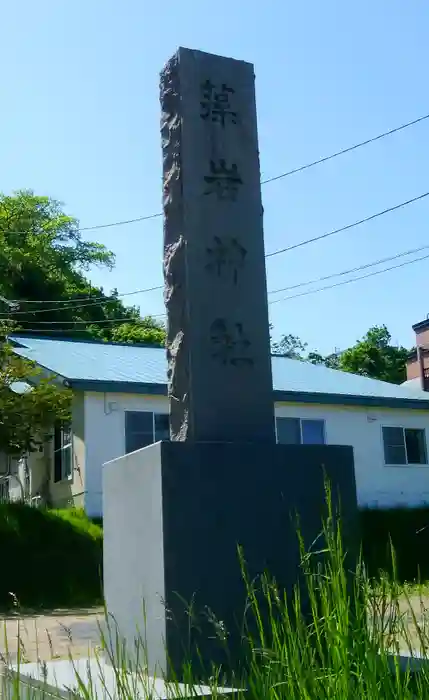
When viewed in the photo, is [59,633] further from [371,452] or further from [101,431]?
[371,452]

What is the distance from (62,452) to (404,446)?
8.08m

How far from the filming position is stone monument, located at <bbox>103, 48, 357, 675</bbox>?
372 cm

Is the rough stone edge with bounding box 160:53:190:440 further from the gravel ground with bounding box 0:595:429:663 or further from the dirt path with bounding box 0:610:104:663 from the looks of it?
the dirt path with bounding box 0:610:104:663

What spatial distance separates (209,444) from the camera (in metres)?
3.91

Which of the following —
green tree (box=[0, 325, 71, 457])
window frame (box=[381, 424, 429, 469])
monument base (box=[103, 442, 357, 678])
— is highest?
green tree (box=[0, 325, 71, 457])

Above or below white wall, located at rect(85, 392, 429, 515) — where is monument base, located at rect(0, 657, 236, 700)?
below

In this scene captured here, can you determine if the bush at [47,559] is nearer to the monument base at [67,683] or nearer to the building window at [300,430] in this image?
the building window at [300,430]

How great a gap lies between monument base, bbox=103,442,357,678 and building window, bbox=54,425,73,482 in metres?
13.3

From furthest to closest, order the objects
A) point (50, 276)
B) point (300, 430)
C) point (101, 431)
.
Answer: point (50, 276) → point (300, 430) → point (101, 431)

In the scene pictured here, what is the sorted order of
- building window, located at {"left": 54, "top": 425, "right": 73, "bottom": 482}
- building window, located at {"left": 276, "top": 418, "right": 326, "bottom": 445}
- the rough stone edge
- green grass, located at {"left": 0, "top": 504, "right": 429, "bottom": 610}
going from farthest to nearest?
building window, located at {"left": 276, "top": 418, "right": 326, "bottom": 445}
building window, located at {"left": 54, "top": 425, "right": 73, "bottom": 482}
green grass, located at {"left": 0, "top": 504, "right": 429, "bottom": 610}
the rough stone edge

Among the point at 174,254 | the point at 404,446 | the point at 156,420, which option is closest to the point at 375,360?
the point at 404,446

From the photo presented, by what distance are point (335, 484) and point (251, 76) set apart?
8.37 ft

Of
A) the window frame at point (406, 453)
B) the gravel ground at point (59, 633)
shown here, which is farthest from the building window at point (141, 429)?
the window frame at point (406, 453)

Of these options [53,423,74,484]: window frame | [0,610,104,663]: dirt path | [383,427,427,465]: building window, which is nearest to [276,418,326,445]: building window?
[383,427,427,465]: building window
